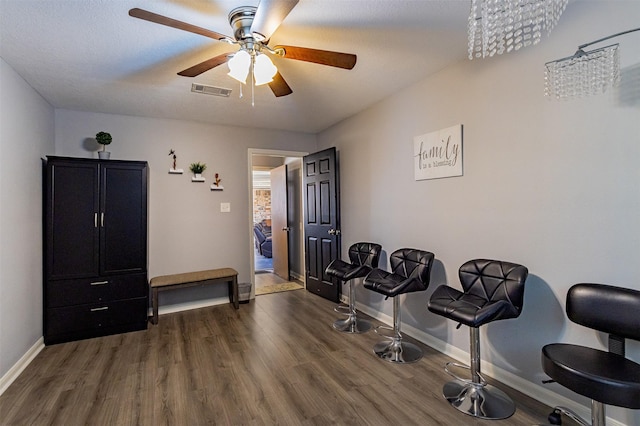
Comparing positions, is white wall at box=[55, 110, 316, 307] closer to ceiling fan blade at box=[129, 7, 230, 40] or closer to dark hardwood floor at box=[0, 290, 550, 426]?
dark hardwood floor at box=[0, 290, 550, 426]

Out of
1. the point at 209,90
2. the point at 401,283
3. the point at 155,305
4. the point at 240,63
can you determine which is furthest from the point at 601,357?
the point at 155,305

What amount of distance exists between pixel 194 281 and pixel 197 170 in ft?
4.78

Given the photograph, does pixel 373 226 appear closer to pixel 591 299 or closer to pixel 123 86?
pixel 591 299

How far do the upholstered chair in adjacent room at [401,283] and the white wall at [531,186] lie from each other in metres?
0.21

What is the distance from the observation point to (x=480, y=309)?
196 cm

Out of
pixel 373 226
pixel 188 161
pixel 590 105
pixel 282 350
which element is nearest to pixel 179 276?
pixel 188 161

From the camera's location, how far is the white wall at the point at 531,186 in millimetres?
1708

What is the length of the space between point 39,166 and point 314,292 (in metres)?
3.56

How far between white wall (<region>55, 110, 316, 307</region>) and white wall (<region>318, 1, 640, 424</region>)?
2.32m

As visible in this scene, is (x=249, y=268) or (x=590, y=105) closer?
(x=590, y=105)

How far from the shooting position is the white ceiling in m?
1.85

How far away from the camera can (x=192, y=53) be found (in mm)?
2354

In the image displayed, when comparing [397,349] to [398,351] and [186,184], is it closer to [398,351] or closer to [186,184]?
[398,351]

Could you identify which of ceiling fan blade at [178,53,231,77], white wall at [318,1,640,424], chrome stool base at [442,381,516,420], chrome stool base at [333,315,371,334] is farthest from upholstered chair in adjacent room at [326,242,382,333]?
ceiling fan blade at [178,53,231,77]
